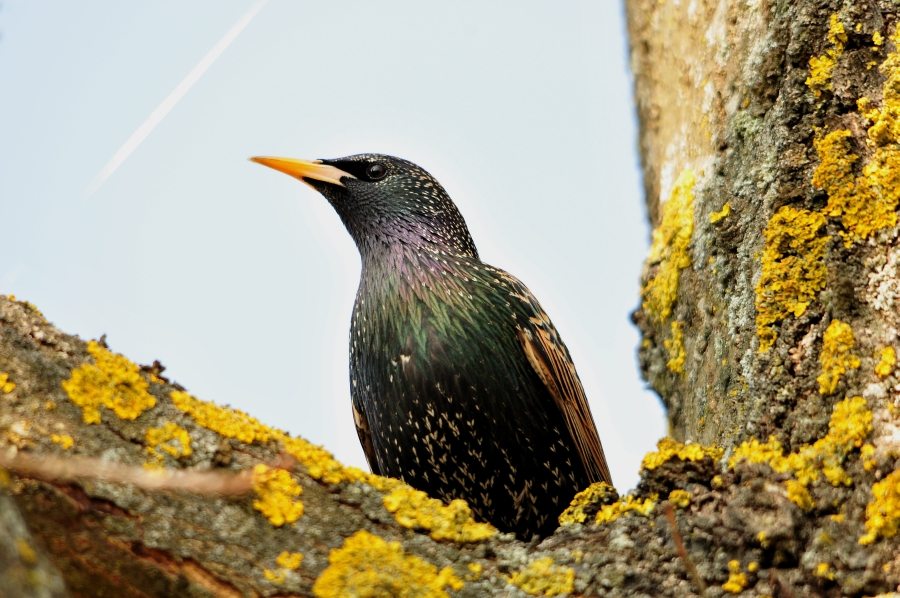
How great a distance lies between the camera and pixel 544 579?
2053 millimetres

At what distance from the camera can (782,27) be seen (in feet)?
9.63

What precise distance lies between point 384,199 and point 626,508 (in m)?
2.36

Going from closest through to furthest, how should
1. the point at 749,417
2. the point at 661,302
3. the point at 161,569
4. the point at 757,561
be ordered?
the point at 161,569, the point at 757,561, the point at 749,417, the point at 661,302

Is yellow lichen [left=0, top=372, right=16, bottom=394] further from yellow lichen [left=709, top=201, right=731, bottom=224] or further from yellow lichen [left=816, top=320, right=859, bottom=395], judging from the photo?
yellow lichen [left=709, top=201, right=731, bottom=224]

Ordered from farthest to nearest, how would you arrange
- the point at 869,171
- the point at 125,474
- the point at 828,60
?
the point at 828,60 → the point at 869,171 → the point at 125,474

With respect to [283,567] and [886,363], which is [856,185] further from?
[283,567]

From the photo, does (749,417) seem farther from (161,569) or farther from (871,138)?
(161,569)

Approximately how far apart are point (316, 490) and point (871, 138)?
1.56m

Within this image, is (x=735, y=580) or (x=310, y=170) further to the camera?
(x=310, y=170)

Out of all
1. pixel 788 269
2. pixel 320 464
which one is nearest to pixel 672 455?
pixel 788 269

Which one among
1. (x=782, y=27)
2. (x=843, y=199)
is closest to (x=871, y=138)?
(x=843, y=199)

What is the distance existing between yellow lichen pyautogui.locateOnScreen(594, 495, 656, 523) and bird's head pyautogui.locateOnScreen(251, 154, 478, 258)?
6.63 ft

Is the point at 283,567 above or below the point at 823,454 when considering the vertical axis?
below

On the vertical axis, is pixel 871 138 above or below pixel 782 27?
below
